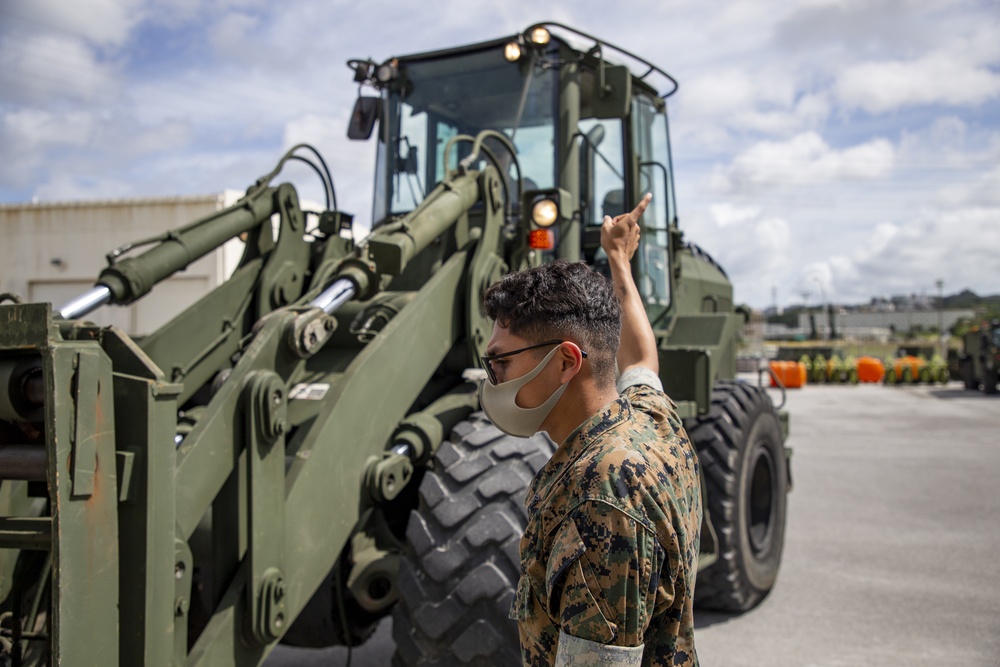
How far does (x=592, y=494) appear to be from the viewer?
1628 mm

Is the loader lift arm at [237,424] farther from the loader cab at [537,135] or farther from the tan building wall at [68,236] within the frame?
the tan building wall at [68,236]

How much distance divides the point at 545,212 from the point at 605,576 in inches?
133

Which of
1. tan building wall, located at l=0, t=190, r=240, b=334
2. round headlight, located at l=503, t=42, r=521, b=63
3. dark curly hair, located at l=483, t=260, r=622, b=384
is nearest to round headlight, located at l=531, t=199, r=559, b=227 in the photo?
round headlight, located at l=503, t=42, r=521, b=63

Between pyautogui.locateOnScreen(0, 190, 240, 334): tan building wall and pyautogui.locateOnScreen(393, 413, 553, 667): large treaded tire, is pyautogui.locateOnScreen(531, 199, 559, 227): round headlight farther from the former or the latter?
pyautogui.locateOnScreen(0, 190, 240, 334): tan building wall

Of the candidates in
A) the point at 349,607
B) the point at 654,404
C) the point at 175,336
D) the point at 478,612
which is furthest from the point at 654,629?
the point at 175,336

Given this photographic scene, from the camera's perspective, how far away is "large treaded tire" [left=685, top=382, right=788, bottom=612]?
223 inches

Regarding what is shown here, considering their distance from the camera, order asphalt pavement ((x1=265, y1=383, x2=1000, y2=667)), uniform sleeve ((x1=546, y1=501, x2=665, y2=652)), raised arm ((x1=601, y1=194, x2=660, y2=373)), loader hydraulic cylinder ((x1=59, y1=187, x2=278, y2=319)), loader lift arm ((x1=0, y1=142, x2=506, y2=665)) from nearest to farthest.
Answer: uniform sleeve ((x1=546, y1=501, x2=665, y2=652)) < loader lift arm ((x1=0, y1=142, x2=506, y2=665)) < raised arm ((x1=601, y1=194, x2=660, y2=373)) < loader hydraulic cylinder ((x1=59, y1=187, x2=278, y2=319)) < asphalt pavement ((x1=265, y1=383, x2=1000, y2=667))

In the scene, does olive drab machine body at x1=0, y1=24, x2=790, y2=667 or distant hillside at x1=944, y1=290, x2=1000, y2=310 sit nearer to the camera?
olive drab machine body at x1=0, y1=24, x2=790, y2=667

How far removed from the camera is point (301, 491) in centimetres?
336

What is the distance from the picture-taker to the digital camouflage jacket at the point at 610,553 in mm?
1553

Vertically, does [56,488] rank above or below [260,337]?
below

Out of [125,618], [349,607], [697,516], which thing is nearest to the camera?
[697,516]

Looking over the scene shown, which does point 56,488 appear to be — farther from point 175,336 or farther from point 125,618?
point 175,336

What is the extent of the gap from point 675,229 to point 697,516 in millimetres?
4905
